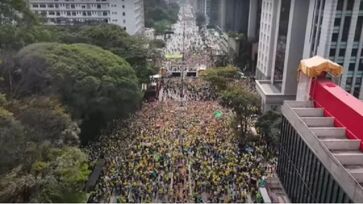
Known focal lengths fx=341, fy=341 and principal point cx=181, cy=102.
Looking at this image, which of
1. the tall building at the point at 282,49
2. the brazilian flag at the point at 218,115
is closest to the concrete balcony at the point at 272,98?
the tall building at the point at 282,49

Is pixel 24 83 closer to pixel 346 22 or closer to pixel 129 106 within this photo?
pixel 129 106

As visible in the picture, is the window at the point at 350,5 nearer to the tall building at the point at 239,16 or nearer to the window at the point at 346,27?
the window at the point at 346,27

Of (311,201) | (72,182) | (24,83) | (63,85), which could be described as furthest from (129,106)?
(311,201)

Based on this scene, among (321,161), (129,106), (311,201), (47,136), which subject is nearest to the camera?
(321,161)

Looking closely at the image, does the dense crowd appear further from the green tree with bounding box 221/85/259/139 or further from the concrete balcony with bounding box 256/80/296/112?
the green tree with bounding box 221/85/259/139

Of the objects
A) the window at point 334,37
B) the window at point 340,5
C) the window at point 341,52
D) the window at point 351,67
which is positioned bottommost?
the window at point 351,67

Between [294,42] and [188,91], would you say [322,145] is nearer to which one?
[294,42]

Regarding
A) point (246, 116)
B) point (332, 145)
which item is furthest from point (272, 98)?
point (332, 145)
